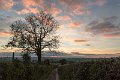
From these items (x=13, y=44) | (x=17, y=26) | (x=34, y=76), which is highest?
(x=17, y=26)

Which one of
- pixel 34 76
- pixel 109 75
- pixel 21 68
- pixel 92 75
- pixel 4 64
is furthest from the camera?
pixel 34 76

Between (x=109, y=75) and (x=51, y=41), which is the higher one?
(x=51, y=41)

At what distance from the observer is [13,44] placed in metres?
61.0

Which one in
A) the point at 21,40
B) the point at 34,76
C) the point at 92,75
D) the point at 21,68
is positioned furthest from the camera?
the point at 21,40

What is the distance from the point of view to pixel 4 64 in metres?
16.5

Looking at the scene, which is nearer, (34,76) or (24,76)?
(24,76)

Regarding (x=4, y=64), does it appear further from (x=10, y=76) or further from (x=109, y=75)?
(x=109, y=75)

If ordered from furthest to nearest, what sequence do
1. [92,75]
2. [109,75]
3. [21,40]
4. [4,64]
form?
[21,40] → [4,64] → [92,75] → [109,75]

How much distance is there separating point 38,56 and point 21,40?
600 centimetres

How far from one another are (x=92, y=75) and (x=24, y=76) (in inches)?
328

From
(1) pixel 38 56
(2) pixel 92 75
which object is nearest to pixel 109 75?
(2) pixel 92 75

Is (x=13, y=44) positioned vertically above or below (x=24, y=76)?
above

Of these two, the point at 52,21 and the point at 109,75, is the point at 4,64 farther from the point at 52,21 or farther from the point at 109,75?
the point at 52,21

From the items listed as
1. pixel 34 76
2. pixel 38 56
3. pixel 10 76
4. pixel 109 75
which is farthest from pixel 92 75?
pixel 38 56
